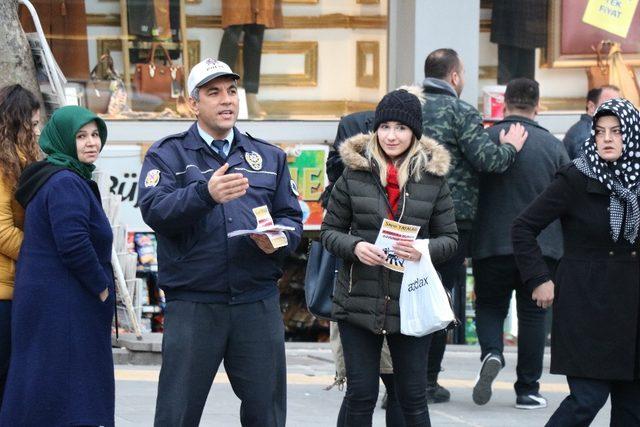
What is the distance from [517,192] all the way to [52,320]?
3.27 metres

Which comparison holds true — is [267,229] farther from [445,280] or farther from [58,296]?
[445,280]

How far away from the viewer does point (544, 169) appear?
24.9 feet

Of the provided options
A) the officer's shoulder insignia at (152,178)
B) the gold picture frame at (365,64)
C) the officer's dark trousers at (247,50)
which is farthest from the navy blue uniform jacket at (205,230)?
the gold picture frame at (365,64)

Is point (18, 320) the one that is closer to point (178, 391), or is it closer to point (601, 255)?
point (178, 391)

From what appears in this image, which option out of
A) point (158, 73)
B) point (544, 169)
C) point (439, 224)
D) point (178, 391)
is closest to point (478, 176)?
point (544, 169)

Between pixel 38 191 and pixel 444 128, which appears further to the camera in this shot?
pixel 444 128

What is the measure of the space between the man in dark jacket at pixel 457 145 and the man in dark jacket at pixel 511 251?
11 cm

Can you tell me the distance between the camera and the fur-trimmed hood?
572 cm

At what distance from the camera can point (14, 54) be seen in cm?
789

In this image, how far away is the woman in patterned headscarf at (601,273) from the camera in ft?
18.4

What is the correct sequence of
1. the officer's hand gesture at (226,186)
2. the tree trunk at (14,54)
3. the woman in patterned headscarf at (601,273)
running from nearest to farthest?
1. the officer's hand gesture at (226,186)
2. the woman in patterned headscarf at (601,273)
3. the tree trunk at (14,54)

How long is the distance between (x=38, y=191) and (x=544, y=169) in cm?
338

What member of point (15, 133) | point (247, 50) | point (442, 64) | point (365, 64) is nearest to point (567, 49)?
point (365, 64)

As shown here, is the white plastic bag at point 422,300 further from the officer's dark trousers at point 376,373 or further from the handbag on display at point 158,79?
the handbag on display at point 158,79
